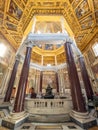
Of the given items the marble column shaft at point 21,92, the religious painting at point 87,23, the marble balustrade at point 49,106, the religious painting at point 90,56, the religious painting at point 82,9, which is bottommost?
the marble balustrade at point 49,106

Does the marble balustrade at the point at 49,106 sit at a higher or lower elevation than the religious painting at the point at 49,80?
lower

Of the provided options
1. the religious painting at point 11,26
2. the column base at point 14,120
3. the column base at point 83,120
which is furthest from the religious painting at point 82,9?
the column base at point 14,120

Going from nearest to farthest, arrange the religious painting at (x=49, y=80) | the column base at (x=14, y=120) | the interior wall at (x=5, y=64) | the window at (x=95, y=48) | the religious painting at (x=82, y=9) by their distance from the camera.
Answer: the column base at (x=14, y=120) → the religious painting at (x=82, y=9) → the interior wall at (x=5, y=64) → the window at (x=95, y=48) → the religious painting at (x=49, y=80)

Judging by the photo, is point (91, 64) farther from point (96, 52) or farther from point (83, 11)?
point (83, 11)

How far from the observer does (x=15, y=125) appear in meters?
4.07

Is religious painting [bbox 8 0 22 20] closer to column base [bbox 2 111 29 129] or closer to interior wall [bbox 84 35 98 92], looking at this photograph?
column base [bbox 2 111 29 129]

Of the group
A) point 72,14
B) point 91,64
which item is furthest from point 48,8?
point 91,64

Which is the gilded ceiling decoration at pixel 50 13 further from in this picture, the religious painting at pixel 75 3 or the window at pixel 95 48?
the window at pixel 95 48

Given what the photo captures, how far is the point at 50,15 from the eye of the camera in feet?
32.0

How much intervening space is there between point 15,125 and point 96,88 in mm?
9232

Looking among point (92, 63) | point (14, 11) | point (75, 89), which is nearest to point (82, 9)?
point (92, 63)

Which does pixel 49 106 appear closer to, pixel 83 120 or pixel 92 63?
pixel 83 120

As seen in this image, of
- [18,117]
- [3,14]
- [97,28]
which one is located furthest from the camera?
[97,28]

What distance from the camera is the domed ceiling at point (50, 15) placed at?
26.8ft
